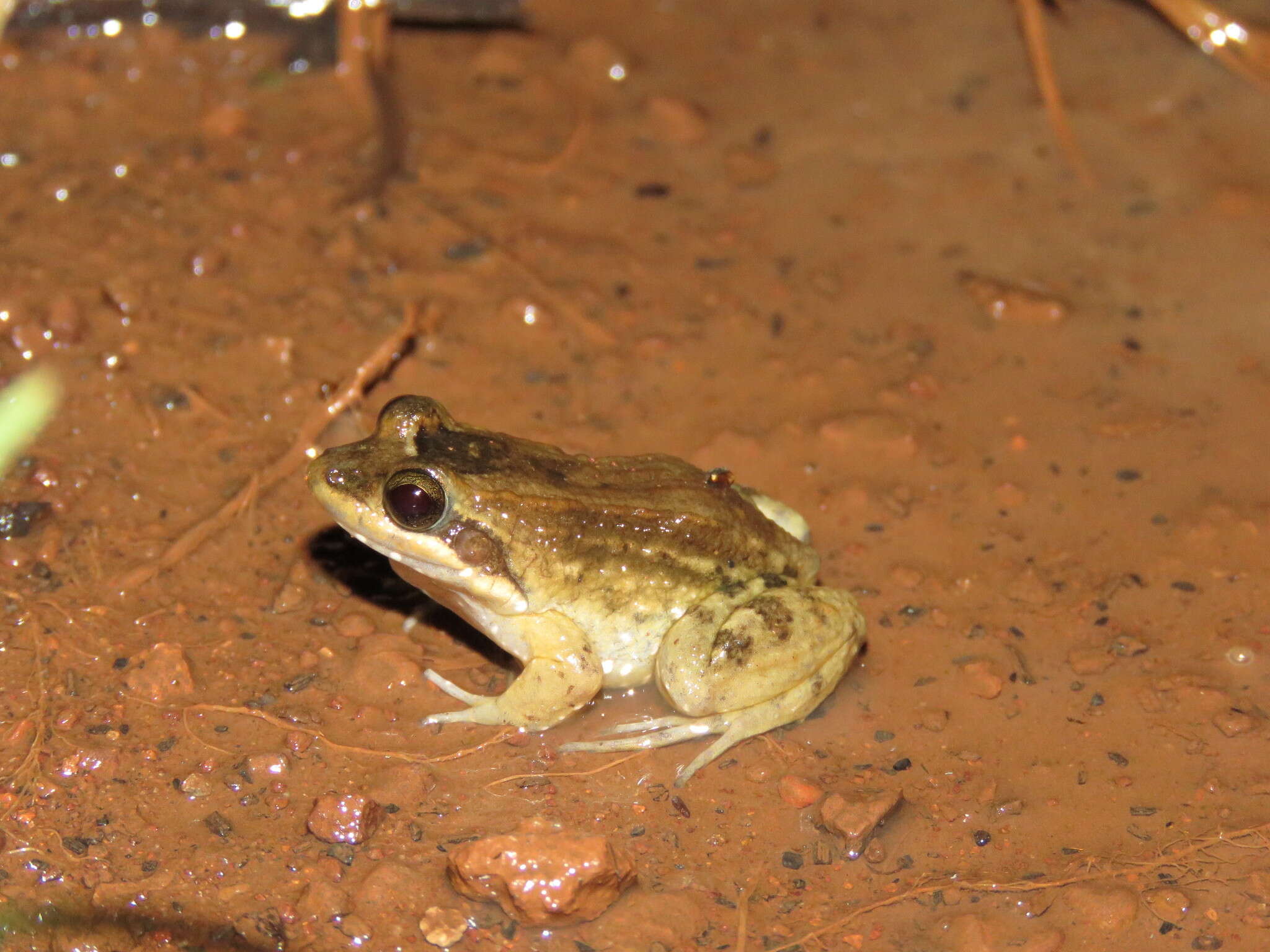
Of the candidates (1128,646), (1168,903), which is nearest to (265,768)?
(1168,903)

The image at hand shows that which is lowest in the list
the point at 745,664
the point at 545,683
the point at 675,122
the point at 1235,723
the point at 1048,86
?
the point at 1235,723

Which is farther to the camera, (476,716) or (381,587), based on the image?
(381,587)

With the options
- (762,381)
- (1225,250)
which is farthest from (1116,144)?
(762,381)

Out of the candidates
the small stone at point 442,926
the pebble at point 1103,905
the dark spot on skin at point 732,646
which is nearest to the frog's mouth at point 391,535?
the dark spot on skin at point 732,646

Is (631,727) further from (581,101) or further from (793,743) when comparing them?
(581,101)

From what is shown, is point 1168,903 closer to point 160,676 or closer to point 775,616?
point 775,616

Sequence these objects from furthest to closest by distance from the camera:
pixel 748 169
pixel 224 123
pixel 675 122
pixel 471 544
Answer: pixel 675 122 → pixel 748 169 → pixel 224 123 → pixel 471 544

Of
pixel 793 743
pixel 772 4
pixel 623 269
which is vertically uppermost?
pixel 772 4
